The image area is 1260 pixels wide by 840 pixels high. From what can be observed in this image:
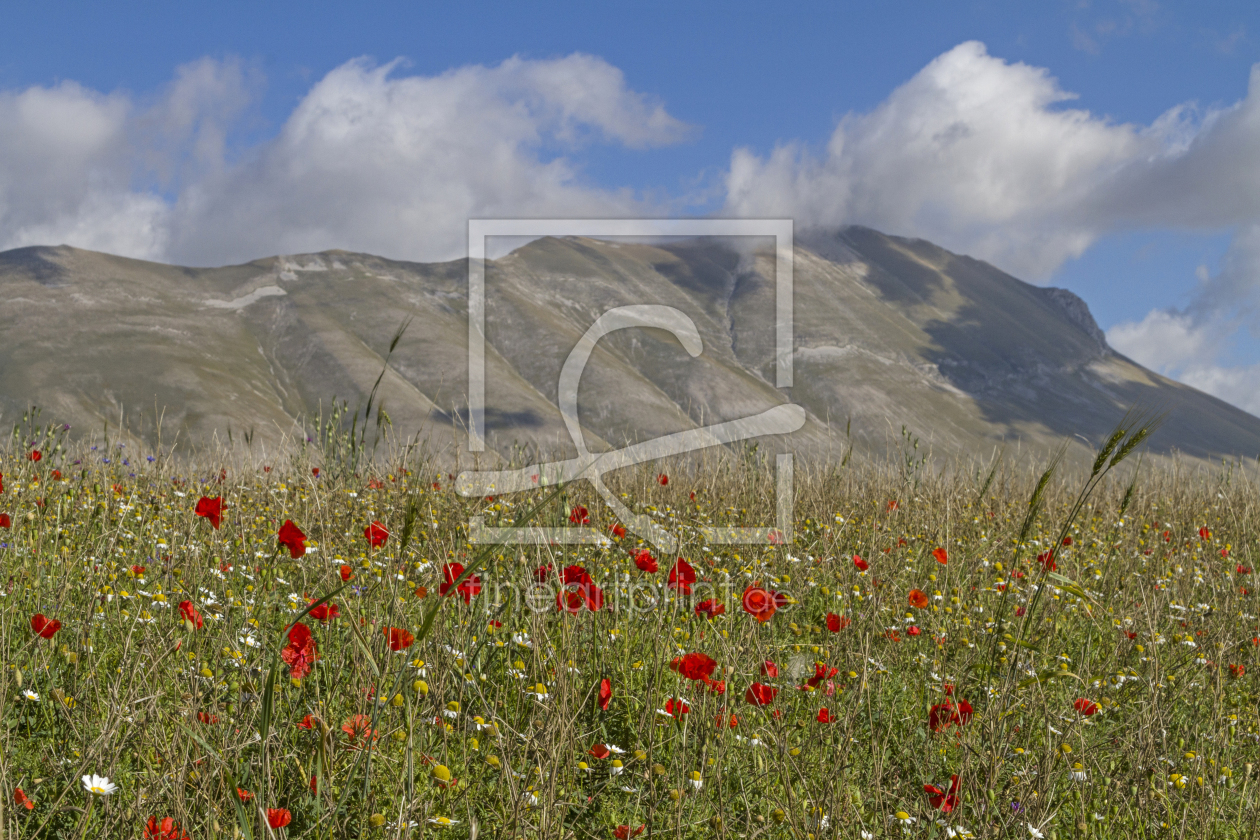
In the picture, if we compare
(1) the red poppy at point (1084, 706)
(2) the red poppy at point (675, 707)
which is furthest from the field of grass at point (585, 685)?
(1) the red poppy at point (1084, 706)

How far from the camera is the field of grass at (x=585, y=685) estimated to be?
195 centimetres

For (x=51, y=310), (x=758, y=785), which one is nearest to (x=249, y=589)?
(x=758, y=785)

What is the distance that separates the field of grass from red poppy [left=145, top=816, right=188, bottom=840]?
0.02 meters

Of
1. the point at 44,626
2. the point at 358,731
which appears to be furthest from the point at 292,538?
the point at 44,626

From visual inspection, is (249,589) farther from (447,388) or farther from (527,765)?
(447,388)

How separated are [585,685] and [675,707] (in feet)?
1.23

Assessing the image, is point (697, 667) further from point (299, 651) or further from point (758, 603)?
point (299, 651)

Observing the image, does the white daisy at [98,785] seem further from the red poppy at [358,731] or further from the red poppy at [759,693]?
the red poppy at [759,693]

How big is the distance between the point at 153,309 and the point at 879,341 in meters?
154

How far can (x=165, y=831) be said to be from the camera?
164 cm

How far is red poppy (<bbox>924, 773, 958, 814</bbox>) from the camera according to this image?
6.60 ft

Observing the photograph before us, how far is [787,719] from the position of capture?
281 centimetres

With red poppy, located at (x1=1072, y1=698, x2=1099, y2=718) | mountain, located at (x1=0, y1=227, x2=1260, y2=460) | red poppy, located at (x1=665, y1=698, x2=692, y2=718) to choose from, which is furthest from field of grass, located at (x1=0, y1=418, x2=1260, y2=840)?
mountain, located at (x1=0, y1=227, x2=1260, y2=460)

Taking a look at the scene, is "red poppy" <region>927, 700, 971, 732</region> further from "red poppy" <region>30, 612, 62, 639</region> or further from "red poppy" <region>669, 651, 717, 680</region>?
"red poppy" <region>30, 612, 62, 639</region>
